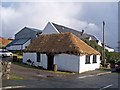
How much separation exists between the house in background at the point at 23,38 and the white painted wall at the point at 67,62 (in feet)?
110

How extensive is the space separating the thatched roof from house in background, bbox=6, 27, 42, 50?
28.3m

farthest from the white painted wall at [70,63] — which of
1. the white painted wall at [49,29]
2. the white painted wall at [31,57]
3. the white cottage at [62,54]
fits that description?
the white painted wall at [49,29]

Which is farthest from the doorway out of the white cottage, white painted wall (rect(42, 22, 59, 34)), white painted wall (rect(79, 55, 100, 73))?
white painted wall (rect(42, 22, 59, 34))

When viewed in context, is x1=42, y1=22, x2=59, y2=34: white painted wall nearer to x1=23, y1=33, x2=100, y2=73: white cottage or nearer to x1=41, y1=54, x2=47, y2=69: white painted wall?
x1=23, y1=33, x2=100, y2=73: white cottage

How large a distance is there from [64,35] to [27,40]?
33920 millimetres

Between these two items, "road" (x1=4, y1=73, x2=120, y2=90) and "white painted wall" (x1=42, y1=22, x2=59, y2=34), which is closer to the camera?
"road" (x1=4, y1=73, x2=120, y2=90)

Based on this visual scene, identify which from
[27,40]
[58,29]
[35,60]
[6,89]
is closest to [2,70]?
[6,89]

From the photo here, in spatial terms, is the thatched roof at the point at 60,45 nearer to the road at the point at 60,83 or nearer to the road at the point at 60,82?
the road at the point at 60,82

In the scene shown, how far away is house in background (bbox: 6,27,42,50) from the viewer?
67.2 m

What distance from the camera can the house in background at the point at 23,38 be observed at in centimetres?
6716

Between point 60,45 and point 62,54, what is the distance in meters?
2.20

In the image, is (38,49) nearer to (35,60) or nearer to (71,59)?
(35,60)

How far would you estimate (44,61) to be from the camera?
3419 cm

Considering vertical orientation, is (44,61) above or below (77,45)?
below
